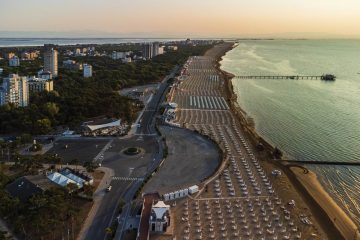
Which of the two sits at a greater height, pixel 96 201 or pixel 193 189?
pixel 193 189

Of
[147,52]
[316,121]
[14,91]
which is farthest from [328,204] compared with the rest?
[147,52]

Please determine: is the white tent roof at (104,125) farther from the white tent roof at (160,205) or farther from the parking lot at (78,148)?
the white tent roof at (160,205)

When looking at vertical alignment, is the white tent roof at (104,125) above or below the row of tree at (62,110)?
below

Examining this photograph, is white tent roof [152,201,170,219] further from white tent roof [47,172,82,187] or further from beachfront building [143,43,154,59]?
beachfront building [143,43,154,59]

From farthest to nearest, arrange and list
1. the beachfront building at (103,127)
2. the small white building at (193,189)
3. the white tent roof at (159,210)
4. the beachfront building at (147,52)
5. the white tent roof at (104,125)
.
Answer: the beachfront building at (147,52) → the white tent roof at (104,125) → the beachfront building at (103,127) → the small white building at (193,189) → the white tent roof at (159,210)

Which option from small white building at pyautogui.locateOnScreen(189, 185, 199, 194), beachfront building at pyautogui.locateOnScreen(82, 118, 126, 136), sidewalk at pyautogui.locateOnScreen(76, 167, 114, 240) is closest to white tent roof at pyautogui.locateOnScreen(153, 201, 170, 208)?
small white building at pyautogui.locateOnScreen(189, 185, 199, 194)

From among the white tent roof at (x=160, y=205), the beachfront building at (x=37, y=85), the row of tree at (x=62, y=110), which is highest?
the beachfront building at (x=37, y=85)

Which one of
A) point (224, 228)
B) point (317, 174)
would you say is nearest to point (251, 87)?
point (317, 174)

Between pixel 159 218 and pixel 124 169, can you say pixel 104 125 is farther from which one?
pixel 159 218

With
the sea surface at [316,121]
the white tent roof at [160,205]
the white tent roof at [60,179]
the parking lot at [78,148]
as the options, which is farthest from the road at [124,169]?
the sea surface at [316,121]
